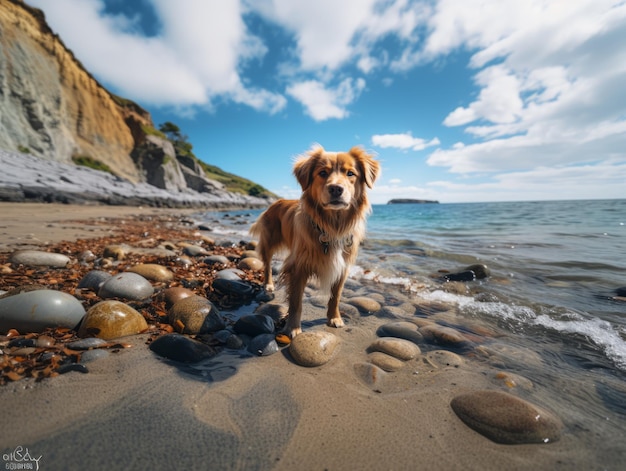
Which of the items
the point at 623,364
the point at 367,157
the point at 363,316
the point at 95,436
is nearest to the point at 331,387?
the point at 95,436

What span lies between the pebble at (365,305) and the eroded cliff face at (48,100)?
2970cm

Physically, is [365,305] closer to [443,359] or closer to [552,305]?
[443,359]

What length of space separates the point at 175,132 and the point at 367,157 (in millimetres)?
81136

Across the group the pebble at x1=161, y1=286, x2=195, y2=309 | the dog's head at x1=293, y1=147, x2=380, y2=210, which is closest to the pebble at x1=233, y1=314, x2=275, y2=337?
the pebble at x1=161, y1=286, x2=195, y2=309

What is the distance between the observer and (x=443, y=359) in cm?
237

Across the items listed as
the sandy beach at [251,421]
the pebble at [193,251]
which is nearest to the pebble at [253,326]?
the sandy beach at [251,421]

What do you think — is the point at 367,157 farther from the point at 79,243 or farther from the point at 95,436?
the point at 79,243

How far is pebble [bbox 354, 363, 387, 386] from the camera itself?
203cm

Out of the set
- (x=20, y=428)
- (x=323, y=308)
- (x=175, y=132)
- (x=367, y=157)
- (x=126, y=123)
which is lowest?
(x=323, y=308)

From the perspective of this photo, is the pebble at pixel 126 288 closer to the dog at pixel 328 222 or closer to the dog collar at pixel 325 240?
the dog at pixel 328 222

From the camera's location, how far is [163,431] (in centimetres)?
142

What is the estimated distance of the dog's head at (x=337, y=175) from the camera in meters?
3.08

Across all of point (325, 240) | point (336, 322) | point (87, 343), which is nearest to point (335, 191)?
point (325, 240)

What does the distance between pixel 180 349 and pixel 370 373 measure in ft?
5.11
